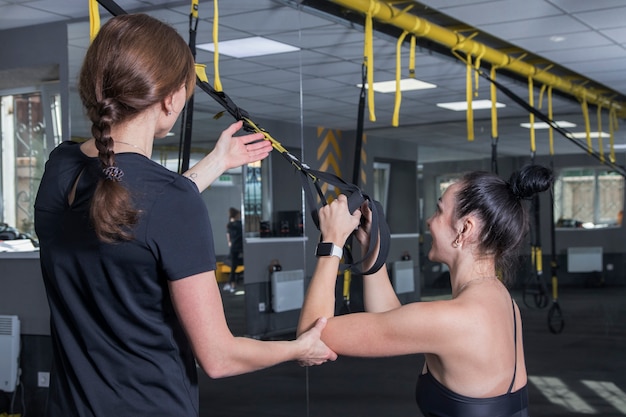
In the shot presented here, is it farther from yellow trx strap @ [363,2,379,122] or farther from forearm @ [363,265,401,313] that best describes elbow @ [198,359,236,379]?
yellow trx strap @ [363,2,379,122]

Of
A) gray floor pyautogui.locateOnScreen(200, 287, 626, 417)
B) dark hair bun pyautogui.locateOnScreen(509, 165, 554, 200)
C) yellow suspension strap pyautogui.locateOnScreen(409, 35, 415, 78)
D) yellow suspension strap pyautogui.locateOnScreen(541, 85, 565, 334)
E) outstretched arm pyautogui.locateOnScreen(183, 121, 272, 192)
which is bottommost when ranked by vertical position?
gray floor pyautogui.locateOnScreen(200, 287, 626, 417)

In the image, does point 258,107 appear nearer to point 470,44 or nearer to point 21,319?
point 470,44

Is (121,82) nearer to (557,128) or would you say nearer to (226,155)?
(226,155)

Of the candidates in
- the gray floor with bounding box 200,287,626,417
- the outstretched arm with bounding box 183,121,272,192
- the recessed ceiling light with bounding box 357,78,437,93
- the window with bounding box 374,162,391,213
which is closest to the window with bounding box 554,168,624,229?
the gray floor with bounding box 200,287,626,417

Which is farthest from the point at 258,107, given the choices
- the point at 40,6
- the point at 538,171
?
the point at 538,171

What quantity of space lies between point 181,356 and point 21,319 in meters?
3.81

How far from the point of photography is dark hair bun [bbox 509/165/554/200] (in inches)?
74.2

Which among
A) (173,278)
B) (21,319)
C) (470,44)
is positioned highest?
(470,44)

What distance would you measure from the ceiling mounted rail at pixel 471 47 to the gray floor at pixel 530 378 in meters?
1.47

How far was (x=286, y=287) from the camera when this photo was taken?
13.6 ft

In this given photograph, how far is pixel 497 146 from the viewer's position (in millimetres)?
4938

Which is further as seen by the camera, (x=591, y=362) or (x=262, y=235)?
(x=591, y=362)

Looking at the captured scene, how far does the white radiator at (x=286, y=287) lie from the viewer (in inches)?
163

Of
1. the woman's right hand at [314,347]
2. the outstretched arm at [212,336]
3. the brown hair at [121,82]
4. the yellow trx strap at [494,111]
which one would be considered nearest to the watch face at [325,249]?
the woman's right hand at [314,347]
